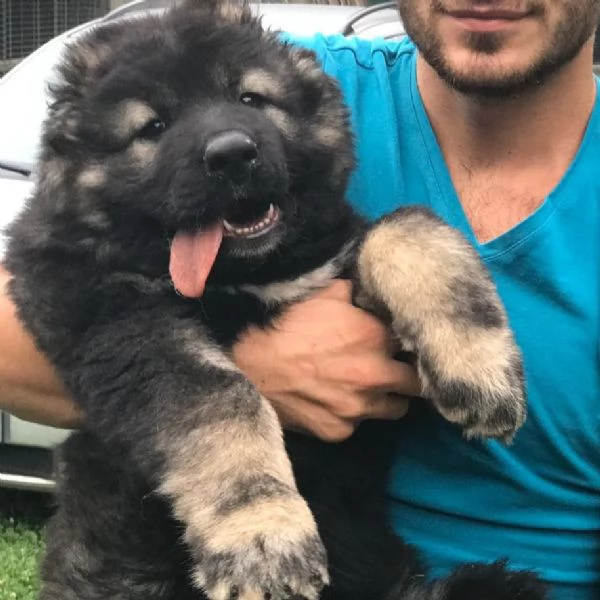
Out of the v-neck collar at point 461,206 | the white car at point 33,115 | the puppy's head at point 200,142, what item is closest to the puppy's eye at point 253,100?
the puppy's head at point 200,142

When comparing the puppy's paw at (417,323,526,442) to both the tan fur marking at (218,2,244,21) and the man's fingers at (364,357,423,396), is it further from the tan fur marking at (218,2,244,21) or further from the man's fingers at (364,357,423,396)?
the tan fur marking at (218,2,244,21)

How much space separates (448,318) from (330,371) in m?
0.31

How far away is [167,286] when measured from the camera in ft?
7.49

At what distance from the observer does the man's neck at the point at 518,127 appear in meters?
2.54

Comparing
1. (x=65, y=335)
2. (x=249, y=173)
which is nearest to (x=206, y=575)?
(x=65, y=335)

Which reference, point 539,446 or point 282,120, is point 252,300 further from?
point 539,446

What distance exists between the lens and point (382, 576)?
2250 mm

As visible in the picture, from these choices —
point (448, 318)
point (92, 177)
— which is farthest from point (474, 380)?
point (92, 177)

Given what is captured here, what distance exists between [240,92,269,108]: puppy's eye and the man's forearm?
712mm

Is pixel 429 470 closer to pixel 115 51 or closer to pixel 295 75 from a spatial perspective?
pixel 295 75

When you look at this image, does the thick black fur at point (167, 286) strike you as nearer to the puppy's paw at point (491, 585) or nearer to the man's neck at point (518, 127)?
the puppy's paw at point (491, 585)

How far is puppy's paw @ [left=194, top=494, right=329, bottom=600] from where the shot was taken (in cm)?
187

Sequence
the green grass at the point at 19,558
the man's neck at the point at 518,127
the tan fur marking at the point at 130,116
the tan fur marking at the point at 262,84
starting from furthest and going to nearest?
Answer: the green grass at the point at 19,558
the man's neck at the point at 518,127
the tan fur marking at the point at 262,84
the tan fur marking at the point at 130,116

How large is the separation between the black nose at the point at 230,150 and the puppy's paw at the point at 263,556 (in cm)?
72
